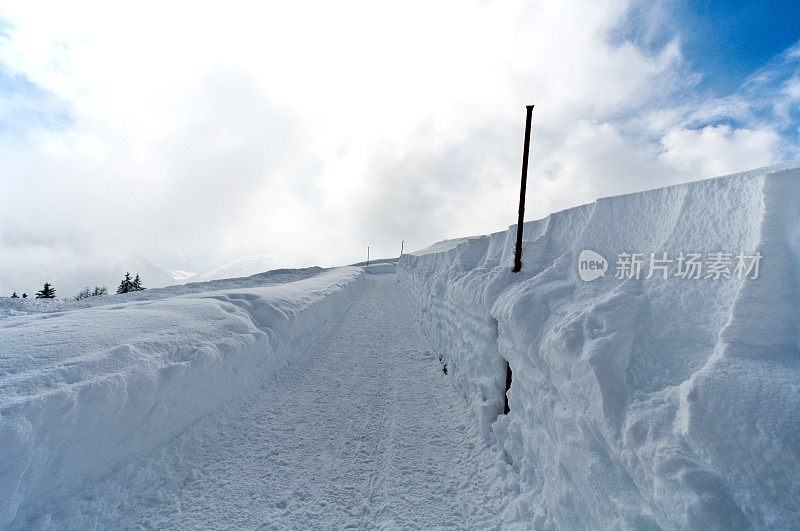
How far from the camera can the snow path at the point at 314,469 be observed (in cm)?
318

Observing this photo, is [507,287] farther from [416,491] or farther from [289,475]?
[289,475]

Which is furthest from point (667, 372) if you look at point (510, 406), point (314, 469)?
point (314, 469)

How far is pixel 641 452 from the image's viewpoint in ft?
6.25

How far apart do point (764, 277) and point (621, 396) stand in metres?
1.15

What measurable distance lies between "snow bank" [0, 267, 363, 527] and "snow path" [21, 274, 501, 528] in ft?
0.73

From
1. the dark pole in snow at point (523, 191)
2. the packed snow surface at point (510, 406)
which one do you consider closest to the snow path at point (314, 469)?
the packed snow surface at point (510, 406)

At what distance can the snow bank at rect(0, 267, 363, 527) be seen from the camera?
9.78 feet

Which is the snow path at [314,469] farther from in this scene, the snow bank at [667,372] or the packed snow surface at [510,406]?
the snow bank at [667,372]

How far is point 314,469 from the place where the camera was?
387 centimetres

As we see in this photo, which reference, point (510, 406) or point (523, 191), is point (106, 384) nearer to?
point (510, 406)

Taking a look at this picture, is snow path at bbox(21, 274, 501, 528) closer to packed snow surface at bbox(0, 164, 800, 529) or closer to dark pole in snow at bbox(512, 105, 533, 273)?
packed snow surface at bbox(0, 164, 800, 529)

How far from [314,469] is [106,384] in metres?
2.46

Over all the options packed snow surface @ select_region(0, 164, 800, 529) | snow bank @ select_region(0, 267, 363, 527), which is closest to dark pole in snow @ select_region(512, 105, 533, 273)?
packed snow surface @ select_region(0, 164, 800, 529)

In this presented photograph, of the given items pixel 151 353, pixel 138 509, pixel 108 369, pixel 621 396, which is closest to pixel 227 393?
pixel 151 353
